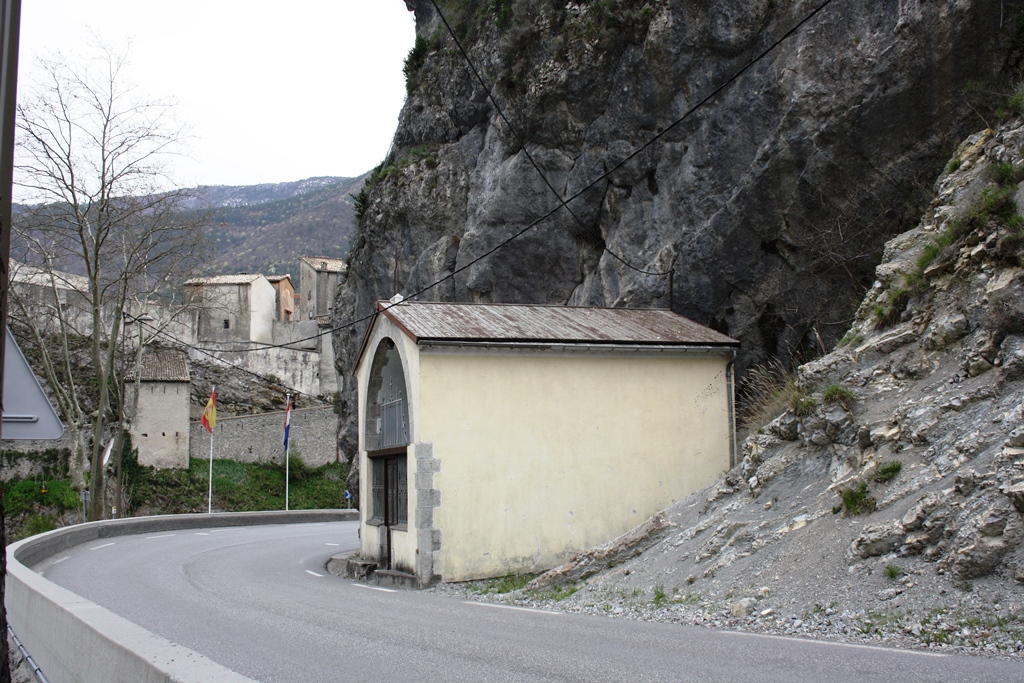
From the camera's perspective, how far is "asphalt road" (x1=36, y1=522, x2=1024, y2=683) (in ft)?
21.6

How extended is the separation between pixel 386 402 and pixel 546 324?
166 inches

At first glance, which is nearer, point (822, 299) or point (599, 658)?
point (599, 658)

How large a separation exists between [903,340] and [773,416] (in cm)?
327

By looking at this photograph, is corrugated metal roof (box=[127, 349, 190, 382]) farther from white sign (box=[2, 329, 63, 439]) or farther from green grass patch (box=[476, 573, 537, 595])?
white sign (box=[2, 329, 63, 439])

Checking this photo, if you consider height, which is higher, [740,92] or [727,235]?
[740,92]

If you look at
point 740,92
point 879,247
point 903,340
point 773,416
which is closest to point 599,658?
point 903,340

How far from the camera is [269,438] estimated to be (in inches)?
2061

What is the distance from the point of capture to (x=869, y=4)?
1667cm

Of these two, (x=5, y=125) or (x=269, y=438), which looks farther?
(x=269, y=438)

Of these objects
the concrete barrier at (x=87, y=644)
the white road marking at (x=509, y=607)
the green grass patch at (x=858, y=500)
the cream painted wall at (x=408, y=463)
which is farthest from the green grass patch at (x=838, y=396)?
the concrete barrier at (x=87, y=644)

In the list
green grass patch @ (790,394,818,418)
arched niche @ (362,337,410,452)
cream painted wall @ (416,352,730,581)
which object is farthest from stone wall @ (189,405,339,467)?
green grass patch @ (790,394,818,418)

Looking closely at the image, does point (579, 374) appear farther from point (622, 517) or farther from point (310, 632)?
point (310, 632)

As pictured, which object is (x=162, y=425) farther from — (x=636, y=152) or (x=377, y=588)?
(x=636, y=152)

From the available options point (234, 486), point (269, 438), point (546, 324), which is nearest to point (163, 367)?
point (269, 438)
